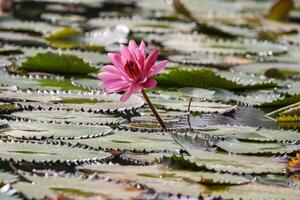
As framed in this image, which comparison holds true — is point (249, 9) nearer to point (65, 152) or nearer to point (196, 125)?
point (196, 125)

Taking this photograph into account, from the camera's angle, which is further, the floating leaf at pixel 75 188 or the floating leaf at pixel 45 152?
the floating leaf at pixel 45 152

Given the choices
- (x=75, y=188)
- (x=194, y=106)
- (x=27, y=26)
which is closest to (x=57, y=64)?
(x=194, y=106)

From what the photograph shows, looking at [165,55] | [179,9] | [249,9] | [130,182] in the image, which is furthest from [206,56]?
[249,9]

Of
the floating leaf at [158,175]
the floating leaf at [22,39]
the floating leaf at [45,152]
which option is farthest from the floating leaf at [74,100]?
the floating leaf at [22,39]

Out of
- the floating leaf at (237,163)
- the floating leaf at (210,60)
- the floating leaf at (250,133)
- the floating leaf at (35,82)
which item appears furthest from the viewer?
the floating leaf at (210,60)

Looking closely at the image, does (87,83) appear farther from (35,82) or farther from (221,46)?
(221,46)

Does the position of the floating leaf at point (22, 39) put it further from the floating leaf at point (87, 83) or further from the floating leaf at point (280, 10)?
the floating leaf at point (280, 10)

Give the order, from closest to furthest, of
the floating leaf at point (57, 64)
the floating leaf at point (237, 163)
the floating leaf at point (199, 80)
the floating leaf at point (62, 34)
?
the floating leaf at point (237, 163) < the floating leaf at point (199, 80) < the floating leaf at point (57, 64) < the floating leaf at point (62, 34)

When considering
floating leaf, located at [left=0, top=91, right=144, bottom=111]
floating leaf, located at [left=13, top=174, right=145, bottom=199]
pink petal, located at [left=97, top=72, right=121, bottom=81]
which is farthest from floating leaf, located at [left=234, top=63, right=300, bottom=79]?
floating leaf, located at [left=13, top=174, right=145, bottom=199]
